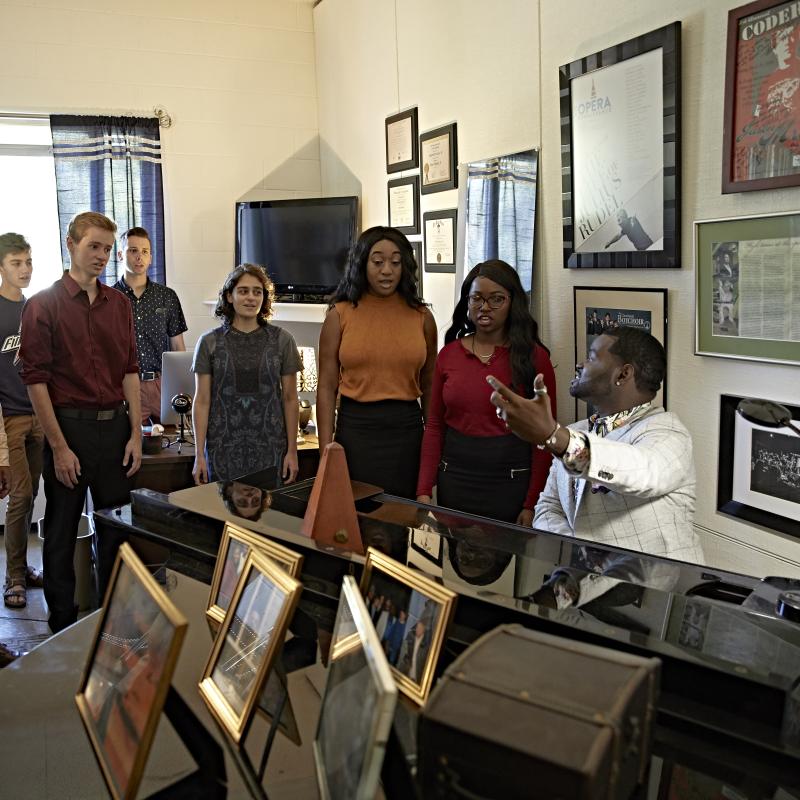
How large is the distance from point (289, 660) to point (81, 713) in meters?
0.30

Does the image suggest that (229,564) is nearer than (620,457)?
Yes

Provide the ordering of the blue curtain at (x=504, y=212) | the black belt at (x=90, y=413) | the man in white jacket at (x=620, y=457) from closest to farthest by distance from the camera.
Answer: the man in white jacket at (x=620, y=457) → the black belt at (x=90, y=413) → the blue curtain at (x=504, y=212)

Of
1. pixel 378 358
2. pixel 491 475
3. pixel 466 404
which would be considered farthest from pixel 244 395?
pixel 491 475

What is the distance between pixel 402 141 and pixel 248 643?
381 cm

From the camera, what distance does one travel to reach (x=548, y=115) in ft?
11.0

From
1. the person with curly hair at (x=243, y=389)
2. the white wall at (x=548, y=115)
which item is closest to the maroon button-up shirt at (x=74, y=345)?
the person with curly hair at (x=243, y=389)

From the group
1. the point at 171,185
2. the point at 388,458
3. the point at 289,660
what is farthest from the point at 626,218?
the point at 171,185

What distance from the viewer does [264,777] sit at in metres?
1.06

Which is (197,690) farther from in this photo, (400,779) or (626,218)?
(626,218)

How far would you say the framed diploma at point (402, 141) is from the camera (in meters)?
4.50

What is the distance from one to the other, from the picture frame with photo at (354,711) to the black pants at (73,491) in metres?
2.50

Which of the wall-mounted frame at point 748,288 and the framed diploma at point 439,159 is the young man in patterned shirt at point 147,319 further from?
the wall-mounted frame at point 748,288

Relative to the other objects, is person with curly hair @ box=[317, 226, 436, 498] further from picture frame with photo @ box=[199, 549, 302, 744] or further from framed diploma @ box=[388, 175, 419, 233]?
picture frame with photo @ box=[199, 549, 302, 744]

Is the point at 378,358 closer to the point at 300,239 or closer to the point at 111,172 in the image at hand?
the point at 300,239
